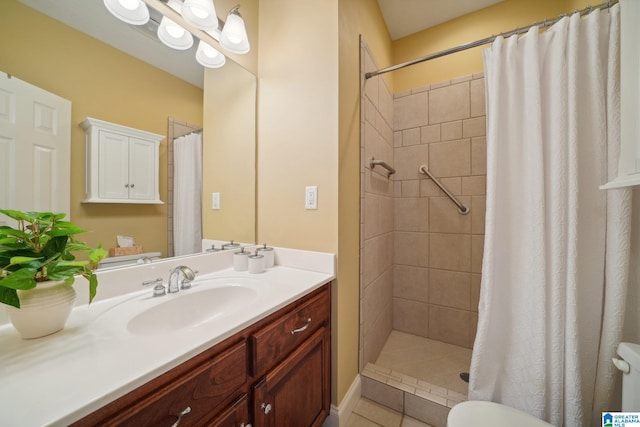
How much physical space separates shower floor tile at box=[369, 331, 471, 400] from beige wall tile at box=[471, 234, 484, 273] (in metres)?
0.61

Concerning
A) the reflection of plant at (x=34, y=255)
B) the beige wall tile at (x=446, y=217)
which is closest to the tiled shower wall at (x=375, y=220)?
the beige wall tile at (x=446, y=217)

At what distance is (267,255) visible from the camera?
1.24 metres

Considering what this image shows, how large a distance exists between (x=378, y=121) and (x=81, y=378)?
1.76m

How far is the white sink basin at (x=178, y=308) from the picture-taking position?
27.2 inches

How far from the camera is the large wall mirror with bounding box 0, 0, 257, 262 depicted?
27.5 inches

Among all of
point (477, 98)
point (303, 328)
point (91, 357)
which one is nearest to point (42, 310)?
point (91, 357)

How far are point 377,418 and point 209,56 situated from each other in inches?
82.0

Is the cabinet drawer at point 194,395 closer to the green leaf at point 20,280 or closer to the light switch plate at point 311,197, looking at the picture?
the green leaf at point 20,280

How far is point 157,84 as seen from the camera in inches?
38.1

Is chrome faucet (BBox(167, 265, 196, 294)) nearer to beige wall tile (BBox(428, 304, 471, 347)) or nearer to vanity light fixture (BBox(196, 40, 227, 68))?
vanity light fixture (BBox(196, 40, 227, 68))

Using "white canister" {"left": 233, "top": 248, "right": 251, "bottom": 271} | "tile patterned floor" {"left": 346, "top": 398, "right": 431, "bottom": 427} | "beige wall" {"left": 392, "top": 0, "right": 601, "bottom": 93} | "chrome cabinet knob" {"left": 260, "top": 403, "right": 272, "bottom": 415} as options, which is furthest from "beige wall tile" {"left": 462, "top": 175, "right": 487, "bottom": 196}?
"chrome cabinet knob" {"left": 260, "top": 403, "right": 272, "bottom": 415}

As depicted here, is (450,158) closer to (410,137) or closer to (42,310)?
(410,137)

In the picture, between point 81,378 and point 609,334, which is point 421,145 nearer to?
point 609,334

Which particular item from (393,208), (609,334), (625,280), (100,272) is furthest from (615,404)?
(100,272)
